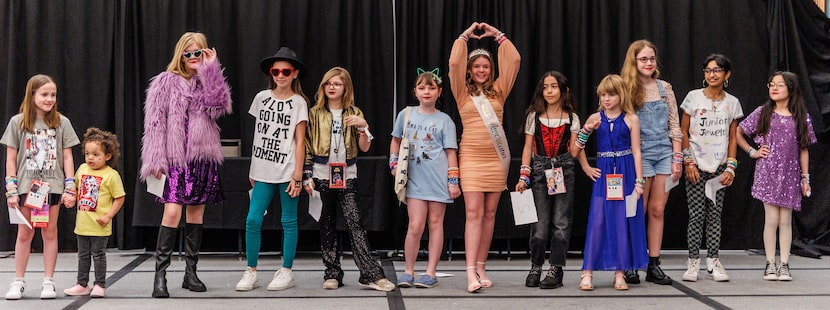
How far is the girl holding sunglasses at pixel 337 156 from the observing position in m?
5.65

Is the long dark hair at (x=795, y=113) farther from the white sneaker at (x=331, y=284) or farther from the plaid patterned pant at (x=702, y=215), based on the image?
the white sneaker at (x=331, y=284)

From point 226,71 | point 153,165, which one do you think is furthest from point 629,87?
point 226,71

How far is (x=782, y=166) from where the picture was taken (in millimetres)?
6273

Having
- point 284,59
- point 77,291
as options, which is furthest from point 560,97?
point 77,291

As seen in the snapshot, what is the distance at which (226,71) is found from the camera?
7965 millimetres

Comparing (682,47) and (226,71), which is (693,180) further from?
(226,71)

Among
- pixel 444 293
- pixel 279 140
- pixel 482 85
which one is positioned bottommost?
pixel 444 293

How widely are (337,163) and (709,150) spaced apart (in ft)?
→ 7.77

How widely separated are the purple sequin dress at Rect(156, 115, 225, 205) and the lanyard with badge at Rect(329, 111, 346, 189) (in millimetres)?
671

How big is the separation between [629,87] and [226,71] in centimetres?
356

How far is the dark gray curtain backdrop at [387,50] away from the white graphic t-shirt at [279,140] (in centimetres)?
235

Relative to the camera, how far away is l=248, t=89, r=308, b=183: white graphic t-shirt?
5.56 metres

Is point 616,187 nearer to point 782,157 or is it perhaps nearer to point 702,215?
point 702,215

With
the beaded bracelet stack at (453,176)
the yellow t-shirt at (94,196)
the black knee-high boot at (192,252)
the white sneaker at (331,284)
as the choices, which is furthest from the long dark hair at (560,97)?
the yellow t-shirt at (94,196)
